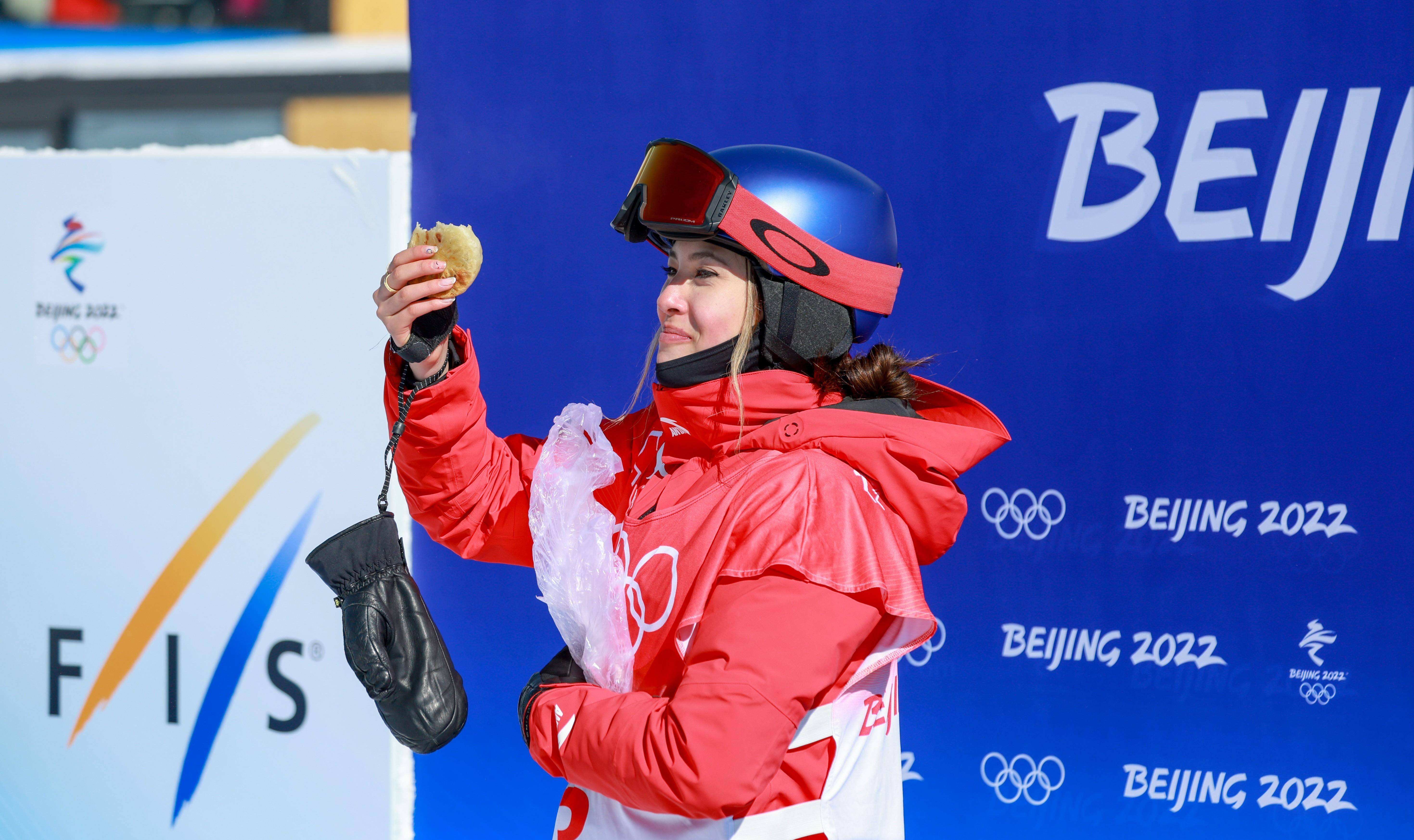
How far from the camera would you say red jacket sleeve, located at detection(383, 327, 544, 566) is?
60.4 inches

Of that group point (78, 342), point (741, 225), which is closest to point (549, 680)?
point (741, 225)

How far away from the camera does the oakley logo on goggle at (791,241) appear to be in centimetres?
143

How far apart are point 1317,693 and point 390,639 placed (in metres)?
2.09

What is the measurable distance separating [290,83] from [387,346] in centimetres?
162

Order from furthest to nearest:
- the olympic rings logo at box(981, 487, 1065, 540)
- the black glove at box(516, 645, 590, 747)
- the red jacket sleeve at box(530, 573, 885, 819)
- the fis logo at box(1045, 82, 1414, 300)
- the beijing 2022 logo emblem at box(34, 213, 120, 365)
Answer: the beijing 2022 logo emblem at box(34, 213, 120, 365) < the olympic rings logo at box(981, 487, 1065, 540) < the fis logo at box(1045, 82, 1414, 300) < the black glove at box(516, 645, 590, 747) < the red jacket sleeve at box(530, 573, 885, 819)

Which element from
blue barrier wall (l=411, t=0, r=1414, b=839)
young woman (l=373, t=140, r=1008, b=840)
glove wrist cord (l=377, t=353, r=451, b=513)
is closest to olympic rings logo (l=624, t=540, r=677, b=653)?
young woman (l=373, t=140, r=1008, b=840)

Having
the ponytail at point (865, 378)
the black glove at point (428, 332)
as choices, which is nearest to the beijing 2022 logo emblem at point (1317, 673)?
the ponytail at point (865, 378)

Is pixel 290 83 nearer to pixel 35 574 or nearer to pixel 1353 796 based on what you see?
pixel 35 574

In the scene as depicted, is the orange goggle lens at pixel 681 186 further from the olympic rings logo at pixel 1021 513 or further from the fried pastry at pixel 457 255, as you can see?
the olympic rings logo at pixel 1021 513

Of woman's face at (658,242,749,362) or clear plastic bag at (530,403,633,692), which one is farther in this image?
woman's face at (658,242,749,362)

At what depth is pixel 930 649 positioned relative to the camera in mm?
2561

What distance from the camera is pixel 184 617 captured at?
288cm

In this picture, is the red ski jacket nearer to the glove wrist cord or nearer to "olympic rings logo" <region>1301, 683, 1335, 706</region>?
the glove wrist cord

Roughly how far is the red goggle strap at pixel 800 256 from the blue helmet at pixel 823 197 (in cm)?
2
